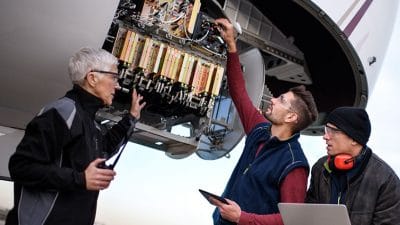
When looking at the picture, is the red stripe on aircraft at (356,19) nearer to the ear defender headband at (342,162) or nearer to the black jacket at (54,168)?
the ear defender headband at (342,162)

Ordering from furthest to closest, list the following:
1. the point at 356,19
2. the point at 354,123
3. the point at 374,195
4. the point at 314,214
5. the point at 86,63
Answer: the point at 356,19 → the point at 86,63 → the point at 354,123 → the point at 374,195 → the point at 314,214

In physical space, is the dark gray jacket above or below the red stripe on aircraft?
below

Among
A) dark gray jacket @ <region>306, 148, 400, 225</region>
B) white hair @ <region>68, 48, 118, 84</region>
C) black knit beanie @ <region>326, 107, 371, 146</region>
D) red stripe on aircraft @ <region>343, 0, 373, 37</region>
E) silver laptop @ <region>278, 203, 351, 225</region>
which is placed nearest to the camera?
silver laptop @ <region>278, 203, 351, 225</region>

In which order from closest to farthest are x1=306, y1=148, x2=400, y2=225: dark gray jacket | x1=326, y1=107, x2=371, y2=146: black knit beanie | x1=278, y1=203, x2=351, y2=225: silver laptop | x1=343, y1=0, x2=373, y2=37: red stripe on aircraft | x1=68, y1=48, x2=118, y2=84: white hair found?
x1=278, y1=203, x2=351, y2=225: silver laptop, x1=306, y1=148, x2=400, y2=225: dark gray jacket, x1=326, y1=107, x2=371, y2=146: black knit beanie, x1=68, y1=48, x2=118, y2=84: white hair, x1=343, y1=0, x2=373, y2=37: red stripe on aircraft

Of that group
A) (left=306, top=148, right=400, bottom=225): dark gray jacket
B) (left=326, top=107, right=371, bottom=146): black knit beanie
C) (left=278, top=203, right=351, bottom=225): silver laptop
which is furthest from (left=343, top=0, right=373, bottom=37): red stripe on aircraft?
(left=278, top=203, right=351, bottom=225): silver laptop

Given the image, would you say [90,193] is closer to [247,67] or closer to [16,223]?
[16,223]

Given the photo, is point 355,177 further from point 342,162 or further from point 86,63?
point 86,63

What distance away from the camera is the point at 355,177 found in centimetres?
200

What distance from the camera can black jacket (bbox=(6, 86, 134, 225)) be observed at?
76.5 inches

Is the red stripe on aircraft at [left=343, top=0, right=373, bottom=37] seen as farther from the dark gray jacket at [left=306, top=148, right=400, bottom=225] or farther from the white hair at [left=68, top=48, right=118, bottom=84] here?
the white hair at [left=68, top=48, right=118, bottom=84]

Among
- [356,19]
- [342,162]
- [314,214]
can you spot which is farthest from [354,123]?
[356,19]

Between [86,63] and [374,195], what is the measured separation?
138cm

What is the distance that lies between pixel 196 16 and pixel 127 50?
1.88 ft

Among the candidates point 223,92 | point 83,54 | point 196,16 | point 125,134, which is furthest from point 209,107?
point 83,54
